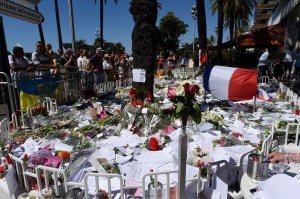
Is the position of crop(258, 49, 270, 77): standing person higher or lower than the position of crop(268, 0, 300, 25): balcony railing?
lower

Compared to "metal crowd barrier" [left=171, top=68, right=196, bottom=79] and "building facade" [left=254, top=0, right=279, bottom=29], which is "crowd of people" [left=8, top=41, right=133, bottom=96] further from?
"building facade" [left=254, top=0, right=279, bottom=29]

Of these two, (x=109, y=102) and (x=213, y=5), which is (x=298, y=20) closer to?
(x=109, y=102)

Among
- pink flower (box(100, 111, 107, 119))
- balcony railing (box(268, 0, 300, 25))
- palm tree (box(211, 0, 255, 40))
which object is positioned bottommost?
pink flower (box(100, 111, 107, 119))

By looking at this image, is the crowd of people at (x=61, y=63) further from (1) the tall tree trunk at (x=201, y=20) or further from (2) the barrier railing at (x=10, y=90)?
(1) the tall tree trunk at (x=201, y=20)

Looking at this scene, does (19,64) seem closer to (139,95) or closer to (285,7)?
(139,95)

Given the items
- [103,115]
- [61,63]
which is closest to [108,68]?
[61,63]

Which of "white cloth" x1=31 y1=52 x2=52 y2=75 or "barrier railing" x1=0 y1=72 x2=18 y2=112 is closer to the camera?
"barrier railing" x1=0 y1=72 x2=18 y2=112

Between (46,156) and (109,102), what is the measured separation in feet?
13.1

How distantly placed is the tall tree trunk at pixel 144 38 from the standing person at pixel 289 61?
9630 mm

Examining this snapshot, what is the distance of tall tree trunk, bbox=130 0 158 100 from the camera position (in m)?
5.94

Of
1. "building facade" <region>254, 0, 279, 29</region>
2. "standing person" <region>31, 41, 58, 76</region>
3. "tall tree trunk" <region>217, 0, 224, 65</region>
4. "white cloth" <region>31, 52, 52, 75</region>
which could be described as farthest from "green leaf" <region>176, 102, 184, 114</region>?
"building facade" <region>254, 0, 279, 29</region>

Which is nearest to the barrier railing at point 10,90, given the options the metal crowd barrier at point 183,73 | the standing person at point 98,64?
the standing person at point 98,64

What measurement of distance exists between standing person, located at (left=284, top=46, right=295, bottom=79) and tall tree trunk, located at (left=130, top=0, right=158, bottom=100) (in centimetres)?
963

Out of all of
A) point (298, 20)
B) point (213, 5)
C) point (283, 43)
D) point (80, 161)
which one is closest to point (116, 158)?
point (80, 161)
